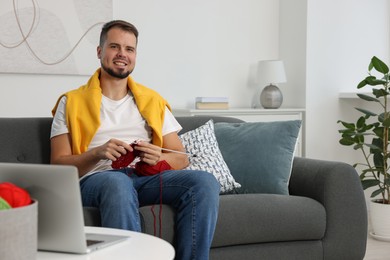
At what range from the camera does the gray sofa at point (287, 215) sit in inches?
109

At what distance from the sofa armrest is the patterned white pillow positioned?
1.30 feet

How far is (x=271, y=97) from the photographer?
16.0 feet

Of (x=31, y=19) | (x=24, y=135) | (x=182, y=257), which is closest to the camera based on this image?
(x=182, y=257)

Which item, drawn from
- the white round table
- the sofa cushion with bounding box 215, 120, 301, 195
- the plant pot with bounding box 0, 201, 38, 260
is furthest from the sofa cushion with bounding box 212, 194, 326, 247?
the plant pot with bounding box 0, 201, 38, 260

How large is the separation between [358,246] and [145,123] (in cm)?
112

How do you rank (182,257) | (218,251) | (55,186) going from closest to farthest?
(55,186), (182,257), (218,251)

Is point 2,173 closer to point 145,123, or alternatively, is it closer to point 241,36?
point 145,123

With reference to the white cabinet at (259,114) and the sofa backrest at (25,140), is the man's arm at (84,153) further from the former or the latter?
the white cabinet at (259,114)

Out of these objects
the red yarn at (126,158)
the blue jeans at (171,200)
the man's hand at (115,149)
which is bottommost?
the blue jeans at (171,200)

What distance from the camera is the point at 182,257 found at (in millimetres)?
2402

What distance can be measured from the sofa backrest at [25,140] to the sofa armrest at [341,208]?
124 cm

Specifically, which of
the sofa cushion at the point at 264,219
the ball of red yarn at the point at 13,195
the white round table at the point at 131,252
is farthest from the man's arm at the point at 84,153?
the ball of red yarn at the point at 13,195

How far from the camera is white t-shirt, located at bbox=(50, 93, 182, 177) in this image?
9.32 ft

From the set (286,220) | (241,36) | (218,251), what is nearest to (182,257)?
(218,251)
